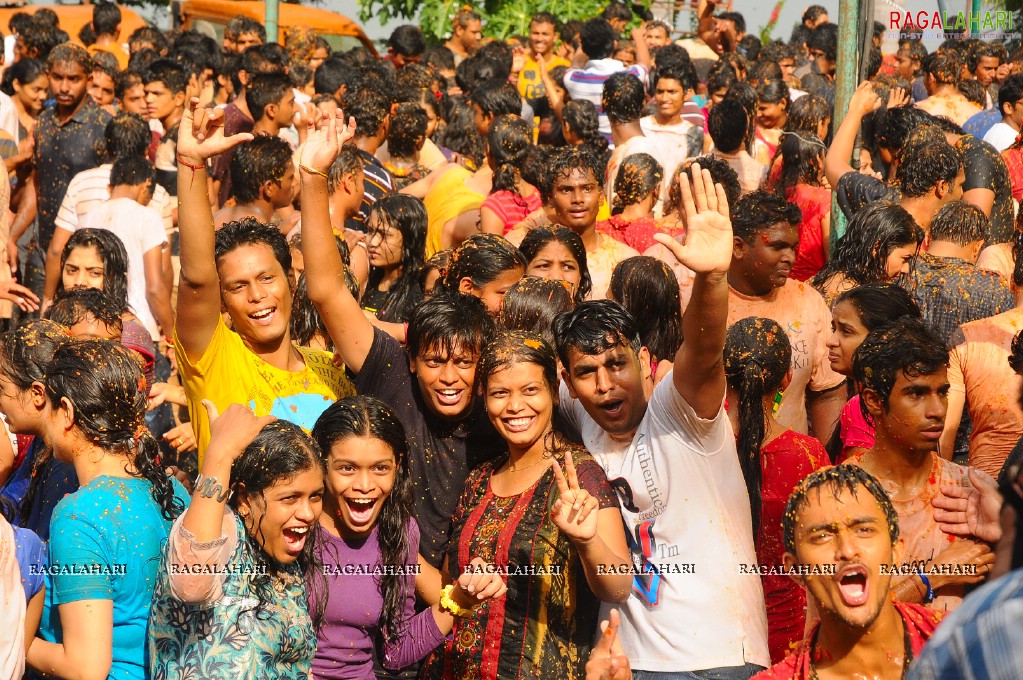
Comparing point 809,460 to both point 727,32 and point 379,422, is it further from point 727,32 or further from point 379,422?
point 727,32

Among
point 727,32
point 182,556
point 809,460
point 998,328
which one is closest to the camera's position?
point 182,556

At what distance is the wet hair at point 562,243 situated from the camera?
17.6 feet

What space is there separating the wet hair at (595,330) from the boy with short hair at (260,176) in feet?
9.75

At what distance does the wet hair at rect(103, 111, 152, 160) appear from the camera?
24.7 feet

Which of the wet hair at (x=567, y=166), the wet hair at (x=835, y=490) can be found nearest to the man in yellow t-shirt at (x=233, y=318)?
the wet hair at (x=835, y=490)

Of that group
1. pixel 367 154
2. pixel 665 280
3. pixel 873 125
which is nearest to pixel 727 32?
pixel 873 125

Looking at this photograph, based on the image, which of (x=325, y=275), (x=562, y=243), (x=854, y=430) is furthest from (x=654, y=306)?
(x=325, y=275)

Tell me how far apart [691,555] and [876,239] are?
2459 mm

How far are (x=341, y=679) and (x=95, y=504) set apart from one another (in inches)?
36.6

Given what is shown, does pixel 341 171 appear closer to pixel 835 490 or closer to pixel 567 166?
pixel 567 166

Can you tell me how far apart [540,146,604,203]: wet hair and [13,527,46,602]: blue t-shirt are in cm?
359

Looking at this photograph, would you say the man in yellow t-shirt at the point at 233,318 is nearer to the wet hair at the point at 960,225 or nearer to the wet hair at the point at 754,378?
the wet hair at the point at 754,378

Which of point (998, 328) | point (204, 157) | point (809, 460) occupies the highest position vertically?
point (204, 157)

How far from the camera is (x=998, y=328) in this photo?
4.70m
